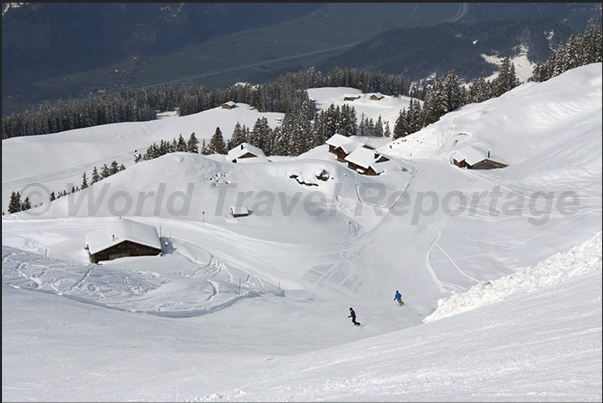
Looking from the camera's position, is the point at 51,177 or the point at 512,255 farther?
the point at 51,177

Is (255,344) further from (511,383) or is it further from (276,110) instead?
(276,110)

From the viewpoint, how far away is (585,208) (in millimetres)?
34312

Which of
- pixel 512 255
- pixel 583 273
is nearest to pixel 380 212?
pixel 512 255

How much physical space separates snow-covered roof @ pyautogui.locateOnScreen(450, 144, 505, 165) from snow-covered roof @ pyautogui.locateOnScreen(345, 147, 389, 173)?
7.35m

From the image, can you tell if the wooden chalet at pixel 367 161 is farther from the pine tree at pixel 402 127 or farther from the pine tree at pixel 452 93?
the pine tree at pixel 452 93

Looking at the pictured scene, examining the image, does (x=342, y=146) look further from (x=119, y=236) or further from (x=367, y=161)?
(x=119, y=236)

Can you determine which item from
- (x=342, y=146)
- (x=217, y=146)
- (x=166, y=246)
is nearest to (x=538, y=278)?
(x=166, y=246)

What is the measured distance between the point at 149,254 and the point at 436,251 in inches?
724

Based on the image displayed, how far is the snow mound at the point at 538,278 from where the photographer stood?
14.8 metres

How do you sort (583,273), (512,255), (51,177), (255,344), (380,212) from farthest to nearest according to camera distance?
(51,177) → (380,212) → (512,255) → (255,344) → (583,273)

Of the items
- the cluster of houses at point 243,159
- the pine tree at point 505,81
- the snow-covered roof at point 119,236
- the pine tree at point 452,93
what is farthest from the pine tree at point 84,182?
the pine tree at point 505,81

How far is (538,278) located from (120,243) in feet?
79.1

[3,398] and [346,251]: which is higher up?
[3,398]

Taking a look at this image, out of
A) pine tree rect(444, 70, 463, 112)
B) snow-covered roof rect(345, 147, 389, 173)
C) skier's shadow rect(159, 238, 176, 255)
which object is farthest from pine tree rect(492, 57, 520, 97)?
skier's shadow rect(159, 238, 176, 255)
